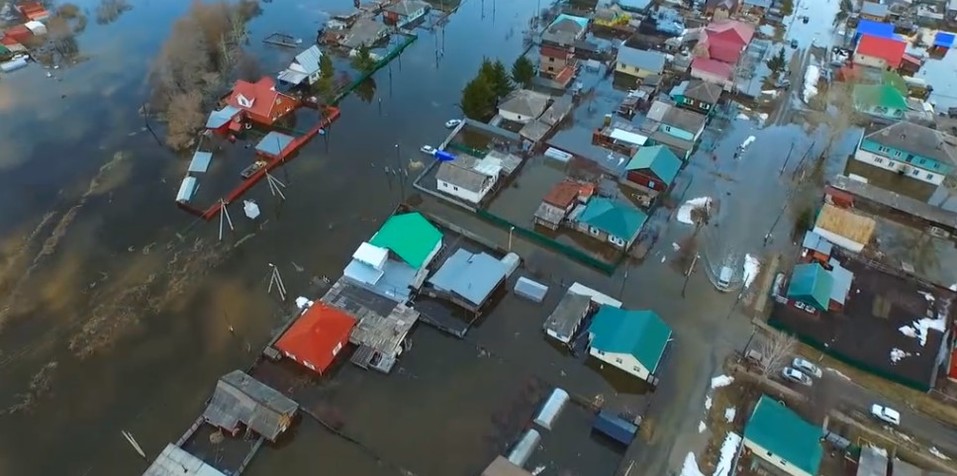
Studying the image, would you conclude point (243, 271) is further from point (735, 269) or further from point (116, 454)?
point (735, 269)

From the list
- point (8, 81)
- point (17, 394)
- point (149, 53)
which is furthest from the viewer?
point (149, 53)

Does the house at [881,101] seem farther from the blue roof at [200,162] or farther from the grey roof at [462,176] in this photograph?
the blue roof at [200,162]

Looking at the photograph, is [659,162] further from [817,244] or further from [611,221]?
[817,244]

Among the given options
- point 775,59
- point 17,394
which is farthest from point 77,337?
point 775,59

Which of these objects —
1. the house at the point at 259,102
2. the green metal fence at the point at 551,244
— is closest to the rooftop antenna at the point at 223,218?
the house at the point at 259,102

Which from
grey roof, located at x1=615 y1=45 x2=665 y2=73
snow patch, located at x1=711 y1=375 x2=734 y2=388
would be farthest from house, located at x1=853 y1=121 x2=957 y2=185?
snow patch, located at x1=711 y1=375 x2=734 y2=388

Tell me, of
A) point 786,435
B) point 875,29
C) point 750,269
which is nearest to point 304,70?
point 750,269
